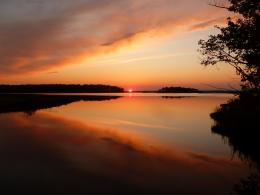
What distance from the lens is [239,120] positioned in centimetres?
3488

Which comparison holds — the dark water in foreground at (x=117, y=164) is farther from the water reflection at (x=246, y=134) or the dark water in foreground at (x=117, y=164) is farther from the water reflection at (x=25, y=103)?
the water reflection at (x=25, y=103)

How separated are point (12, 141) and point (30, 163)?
9.70 m

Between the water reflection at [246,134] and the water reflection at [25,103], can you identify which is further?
the water reflection at [25,103]

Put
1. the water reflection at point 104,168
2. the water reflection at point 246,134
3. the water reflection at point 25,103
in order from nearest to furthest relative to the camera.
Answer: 1. the water reflection at point 104,168
2. the water reflection at point 246,134
3. the water reflection at point 25,103

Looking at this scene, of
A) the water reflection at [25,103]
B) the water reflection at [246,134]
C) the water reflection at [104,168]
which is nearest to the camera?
the water reflection at [104,168]

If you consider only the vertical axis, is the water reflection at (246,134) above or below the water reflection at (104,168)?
above

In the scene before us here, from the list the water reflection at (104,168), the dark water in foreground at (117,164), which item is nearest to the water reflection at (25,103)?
the dark water in foreground at (117,164)

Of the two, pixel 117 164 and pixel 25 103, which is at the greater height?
pixel 25 103

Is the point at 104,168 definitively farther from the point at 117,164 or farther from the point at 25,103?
the point at 25,103

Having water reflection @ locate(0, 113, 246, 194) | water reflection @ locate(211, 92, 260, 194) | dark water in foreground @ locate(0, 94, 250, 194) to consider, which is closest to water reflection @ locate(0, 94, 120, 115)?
dark water in foreground @ locate(0, 94, 250, 194)

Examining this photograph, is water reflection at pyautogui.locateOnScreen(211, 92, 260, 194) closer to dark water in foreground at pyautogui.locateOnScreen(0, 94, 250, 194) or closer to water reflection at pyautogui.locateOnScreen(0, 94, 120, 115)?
dark water in foreground at pyautogui.locateOnScreen(0, 94, 250, 194)

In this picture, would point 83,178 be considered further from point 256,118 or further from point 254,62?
point 256,118

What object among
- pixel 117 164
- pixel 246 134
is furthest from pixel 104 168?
pixel 246 134

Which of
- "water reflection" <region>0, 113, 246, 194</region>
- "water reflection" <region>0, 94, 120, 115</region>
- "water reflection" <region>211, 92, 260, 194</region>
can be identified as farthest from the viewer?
"water reflection" <region>0, 94, 120, 115</region>
